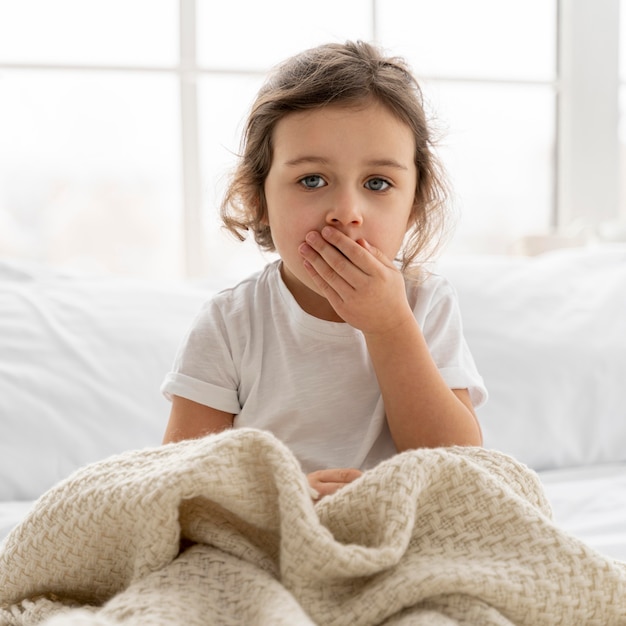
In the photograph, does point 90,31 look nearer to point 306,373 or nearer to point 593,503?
point 306,373

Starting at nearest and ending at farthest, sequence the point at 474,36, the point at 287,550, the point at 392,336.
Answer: the point at 287,550, the point at 392,336, the point at 474,36

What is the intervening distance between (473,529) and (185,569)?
0.23 meters

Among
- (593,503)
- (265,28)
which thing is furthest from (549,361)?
(265,28)

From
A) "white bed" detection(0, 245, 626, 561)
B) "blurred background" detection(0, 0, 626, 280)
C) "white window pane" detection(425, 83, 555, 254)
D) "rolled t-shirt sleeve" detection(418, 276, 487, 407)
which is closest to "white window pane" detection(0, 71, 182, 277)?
"blurred background" detection(0, 0, 626, 280)

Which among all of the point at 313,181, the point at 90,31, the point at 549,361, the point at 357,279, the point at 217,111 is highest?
the point at 90,31

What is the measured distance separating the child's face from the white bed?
0.44 m

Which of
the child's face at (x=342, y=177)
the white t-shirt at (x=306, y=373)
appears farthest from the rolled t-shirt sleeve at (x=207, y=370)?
the child's face at (x=342, y=177)

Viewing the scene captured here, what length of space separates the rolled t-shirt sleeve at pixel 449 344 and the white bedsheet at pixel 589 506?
0.19m

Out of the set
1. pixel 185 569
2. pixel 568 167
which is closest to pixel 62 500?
pixel 185 569

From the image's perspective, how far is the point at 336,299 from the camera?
1.00 meters

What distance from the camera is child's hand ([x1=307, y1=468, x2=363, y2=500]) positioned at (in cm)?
86

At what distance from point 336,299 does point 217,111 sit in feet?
3.75

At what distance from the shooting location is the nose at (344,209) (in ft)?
3.18

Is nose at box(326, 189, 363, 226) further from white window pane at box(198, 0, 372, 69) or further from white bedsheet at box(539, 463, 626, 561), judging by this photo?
white window pane at box(198, 0, 372, 69)
